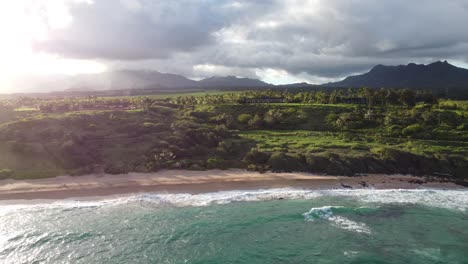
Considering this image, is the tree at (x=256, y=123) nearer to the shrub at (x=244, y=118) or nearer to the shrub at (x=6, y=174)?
the shrub at (x=244, y=118)

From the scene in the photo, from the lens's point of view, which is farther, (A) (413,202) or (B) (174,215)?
(A) (413,202)

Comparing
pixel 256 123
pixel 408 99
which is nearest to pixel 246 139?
pixel 256 123

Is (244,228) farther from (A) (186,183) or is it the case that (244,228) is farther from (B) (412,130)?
(B) (412,130)

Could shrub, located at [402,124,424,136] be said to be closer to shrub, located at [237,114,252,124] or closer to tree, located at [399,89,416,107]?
tree, located at [399,89,416,107]

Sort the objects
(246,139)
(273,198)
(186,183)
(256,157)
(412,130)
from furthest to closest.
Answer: (412,130)
(246,139)
(256,157)
(186,183)
(273,198)

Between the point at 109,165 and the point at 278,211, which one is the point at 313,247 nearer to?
the point at 278,211

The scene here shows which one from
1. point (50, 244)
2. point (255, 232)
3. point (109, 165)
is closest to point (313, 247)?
point (255, 232)

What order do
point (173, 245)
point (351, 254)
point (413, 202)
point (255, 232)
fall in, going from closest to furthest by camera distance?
point (351, 254) → point (173, 245) → point (255, 232) → point (413, 202)
